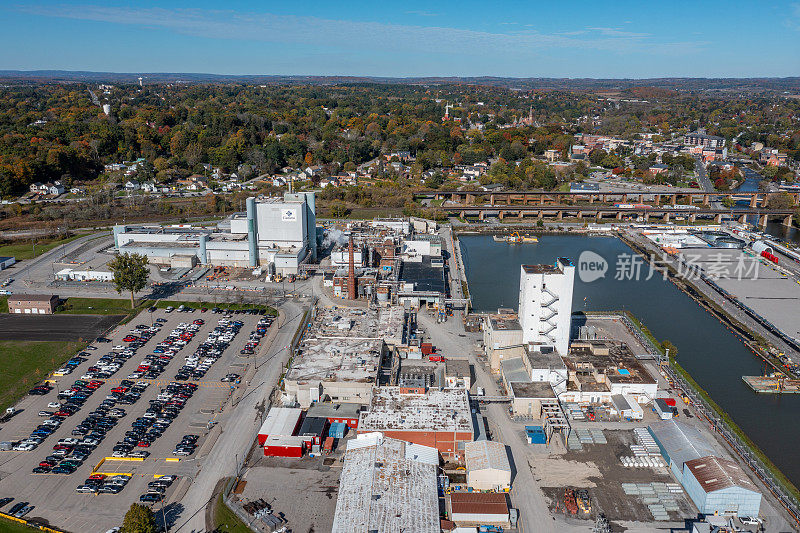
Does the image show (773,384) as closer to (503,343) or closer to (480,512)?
(503,343)

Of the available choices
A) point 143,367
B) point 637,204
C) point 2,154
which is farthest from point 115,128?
point 637,204

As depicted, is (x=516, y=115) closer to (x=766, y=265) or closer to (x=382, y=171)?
(x=382, y=171)

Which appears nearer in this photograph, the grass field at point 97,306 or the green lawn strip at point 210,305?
the grass field at point 97,306

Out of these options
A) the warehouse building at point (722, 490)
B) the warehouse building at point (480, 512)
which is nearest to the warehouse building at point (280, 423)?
the warehouse building at point (480, 512)

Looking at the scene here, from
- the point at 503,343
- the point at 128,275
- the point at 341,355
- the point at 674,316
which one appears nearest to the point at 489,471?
the point at 503,343

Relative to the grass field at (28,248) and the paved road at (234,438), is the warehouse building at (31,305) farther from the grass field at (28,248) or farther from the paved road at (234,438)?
the paved road at (234,438)

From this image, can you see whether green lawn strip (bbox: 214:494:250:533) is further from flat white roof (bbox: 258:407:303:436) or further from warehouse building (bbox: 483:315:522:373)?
warehouse building (bbox: 483:315:522:373)
